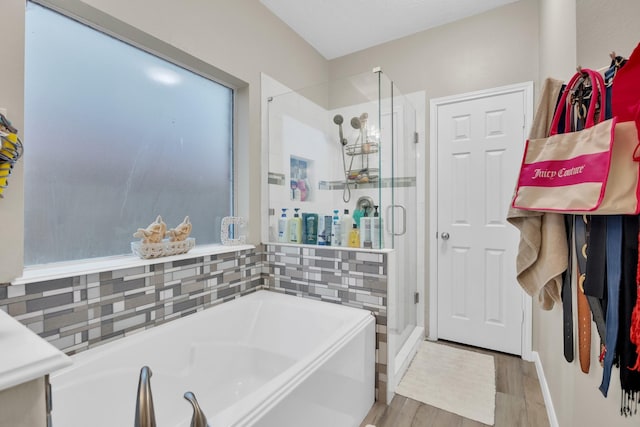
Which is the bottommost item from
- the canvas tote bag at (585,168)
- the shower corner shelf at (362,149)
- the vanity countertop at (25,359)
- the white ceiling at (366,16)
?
the vanity countertop at (25,359)

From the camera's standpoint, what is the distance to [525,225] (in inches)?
46.1

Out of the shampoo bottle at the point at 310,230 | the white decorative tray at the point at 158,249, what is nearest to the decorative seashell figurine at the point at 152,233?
the white decorative tray at the point at 158,249

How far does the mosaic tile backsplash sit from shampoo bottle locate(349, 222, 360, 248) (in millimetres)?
83

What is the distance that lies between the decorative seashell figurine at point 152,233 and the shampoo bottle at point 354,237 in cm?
118

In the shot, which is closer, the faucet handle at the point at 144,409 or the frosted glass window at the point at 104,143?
the faucet handle at the point at 144,409

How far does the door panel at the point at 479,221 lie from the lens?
2410 mm

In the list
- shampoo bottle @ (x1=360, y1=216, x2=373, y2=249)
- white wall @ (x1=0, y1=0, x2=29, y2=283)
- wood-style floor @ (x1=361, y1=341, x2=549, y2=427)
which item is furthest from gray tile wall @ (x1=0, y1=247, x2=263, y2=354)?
wood-style floor @ (x1=361, y1=341, x2=549, y2=427)

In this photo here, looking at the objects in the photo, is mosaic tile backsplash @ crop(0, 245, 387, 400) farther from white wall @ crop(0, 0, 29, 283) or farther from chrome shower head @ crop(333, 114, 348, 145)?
chrome shower head @ crop(333, 114, 348, 145)

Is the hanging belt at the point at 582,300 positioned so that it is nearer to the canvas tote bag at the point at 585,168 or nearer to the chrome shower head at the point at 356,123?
the canvas tote bag at the point at 585,168

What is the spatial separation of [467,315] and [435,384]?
2.57ft

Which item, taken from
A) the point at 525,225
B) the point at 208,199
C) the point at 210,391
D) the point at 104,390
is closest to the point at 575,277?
the point at 525,225

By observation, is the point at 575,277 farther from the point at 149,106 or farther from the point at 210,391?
the point at 149,106

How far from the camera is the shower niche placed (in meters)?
2.07

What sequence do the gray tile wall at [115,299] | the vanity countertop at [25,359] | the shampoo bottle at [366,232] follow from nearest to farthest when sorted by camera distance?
the vanity countertop at [25,359]
the gray tile wall at [115,299]
the shampoo bottle at [366,232]
